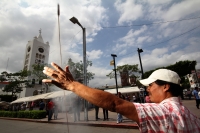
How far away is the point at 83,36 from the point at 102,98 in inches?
429

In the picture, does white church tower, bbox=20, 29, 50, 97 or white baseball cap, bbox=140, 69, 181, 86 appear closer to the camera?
white baseball cap, bbox=140, 69, 181, 86

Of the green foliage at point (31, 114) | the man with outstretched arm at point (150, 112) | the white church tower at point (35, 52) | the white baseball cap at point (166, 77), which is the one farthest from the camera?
the white church tower at point (35, 52)

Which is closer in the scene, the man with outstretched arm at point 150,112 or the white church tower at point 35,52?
the man with outstretched arm at point 150,112

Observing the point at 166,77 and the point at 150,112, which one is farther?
the point at 166,77

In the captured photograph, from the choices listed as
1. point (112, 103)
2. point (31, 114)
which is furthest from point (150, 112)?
point (31, 114)

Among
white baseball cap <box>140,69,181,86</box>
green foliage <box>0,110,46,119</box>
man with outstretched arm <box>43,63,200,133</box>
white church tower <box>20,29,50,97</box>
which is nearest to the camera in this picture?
man with outstretched arm <box>43,63,200,133</box>

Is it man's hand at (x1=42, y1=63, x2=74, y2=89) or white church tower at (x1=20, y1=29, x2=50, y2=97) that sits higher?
white church tower at (x1=20, y1=29, x2=50, y2=97)

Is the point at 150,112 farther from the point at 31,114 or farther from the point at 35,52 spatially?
the point at 35,52

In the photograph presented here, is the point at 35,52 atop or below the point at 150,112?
atop

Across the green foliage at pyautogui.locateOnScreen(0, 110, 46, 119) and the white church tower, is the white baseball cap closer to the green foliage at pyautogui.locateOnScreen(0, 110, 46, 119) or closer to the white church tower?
the green foliage at pyautogui.locateOnScreen(0, 110, 46, 119)

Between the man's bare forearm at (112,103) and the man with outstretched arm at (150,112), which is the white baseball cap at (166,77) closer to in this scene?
the man with outstretched arm at (150,112)

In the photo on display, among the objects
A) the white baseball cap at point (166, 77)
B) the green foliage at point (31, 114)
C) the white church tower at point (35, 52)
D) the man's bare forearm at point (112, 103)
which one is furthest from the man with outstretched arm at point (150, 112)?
the white church tower at point (35, 52)

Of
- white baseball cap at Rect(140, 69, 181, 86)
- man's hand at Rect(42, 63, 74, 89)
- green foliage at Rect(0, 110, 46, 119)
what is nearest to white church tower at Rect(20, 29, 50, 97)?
green foliage at Rect(0, 110, 46, 119)

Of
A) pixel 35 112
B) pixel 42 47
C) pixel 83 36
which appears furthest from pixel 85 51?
pixel 42 47
